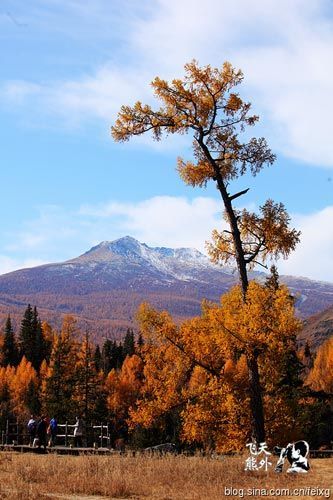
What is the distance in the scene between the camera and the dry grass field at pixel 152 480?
11.3 m

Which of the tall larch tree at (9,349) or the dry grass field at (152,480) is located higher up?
the dry grass field at (152,480)

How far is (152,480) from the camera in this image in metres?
12.8

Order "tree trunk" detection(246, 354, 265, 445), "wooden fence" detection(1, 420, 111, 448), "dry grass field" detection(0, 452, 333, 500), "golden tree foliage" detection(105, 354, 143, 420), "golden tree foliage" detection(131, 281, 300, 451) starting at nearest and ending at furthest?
"dry grass field" detection(0, 452, 333, 500)
"golden tree foliage" detection(131, 281, 300, 451)
"tree trunk" detection(246, 354, 265, 445)
"wooden fence" detection(1, 420, 111, 448)
"golden tree foliage" detection(105, 354, 143, 420)

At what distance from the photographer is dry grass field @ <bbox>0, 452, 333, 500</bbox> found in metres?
11.3

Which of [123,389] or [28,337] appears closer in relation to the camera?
[123,389]

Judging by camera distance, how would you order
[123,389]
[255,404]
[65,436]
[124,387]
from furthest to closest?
[124,387], [123,389], [65,436], [255,404]

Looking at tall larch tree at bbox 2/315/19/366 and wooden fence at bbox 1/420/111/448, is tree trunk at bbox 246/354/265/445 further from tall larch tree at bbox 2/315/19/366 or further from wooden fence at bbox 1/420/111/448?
tall larch tree at bbox 2/315/19/366

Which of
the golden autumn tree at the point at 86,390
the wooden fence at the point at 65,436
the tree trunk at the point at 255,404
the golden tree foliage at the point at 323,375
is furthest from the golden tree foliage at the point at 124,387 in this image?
the tree trunk at the point at 255,404

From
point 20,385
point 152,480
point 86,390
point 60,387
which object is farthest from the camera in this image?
point 20,385

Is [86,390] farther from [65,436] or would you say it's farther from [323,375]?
[323,375]

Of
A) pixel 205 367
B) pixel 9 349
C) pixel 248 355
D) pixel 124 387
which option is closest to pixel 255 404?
pixel 248 355

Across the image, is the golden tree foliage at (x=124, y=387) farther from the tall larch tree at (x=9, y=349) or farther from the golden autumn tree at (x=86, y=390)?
the golden autumn tree at (x=86, y=390)

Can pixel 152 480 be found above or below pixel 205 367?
below

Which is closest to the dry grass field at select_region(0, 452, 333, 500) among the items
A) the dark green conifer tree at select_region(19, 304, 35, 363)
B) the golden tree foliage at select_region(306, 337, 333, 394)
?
the golden tree foliage at select_region(306, 337, 333, 394)
